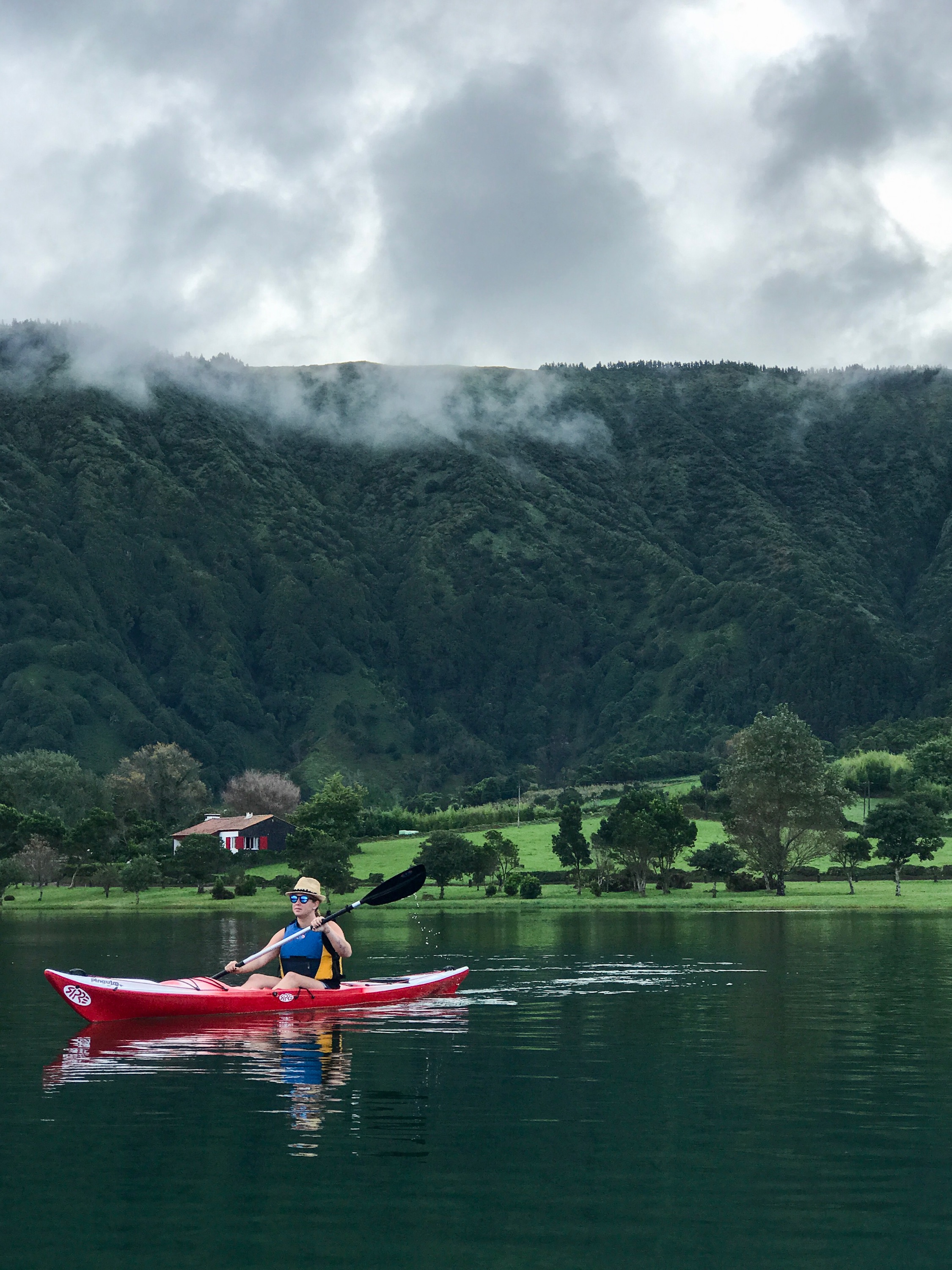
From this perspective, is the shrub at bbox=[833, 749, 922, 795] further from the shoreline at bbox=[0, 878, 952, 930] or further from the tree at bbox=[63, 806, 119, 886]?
the tree at bbox=[63, 806, 119, 886]

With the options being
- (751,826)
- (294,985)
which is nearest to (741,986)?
(294,985)

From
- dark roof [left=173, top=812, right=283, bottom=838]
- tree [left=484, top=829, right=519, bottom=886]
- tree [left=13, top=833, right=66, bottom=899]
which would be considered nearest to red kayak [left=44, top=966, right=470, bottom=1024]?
tree [left=484, top=829, right=519, bottom=886]

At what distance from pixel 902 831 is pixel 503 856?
34682 millimetres

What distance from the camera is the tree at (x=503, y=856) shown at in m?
125

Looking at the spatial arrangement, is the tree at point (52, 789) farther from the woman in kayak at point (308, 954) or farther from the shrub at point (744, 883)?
the woman in kayak at point (308, 954)

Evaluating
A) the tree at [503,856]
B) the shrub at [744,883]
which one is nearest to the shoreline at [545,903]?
the shrub at [744,883]

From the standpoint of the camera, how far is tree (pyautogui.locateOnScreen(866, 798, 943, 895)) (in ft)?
358

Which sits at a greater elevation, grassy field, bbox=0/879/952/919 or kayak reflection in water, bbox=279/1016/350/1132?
kayak reflection in water, bbox=279/1016/350/1132

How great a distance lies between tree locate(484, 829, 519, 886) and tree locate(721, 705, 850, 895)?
2170 cm

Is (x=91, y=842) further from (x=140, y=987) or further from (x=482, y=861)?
(x=140, y=987)

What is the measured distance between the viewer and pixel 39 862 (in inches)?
5428

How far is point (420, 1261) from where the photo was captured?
672 inches

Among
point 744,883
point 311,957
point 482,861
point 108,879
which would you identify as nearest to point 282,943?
point 311,957

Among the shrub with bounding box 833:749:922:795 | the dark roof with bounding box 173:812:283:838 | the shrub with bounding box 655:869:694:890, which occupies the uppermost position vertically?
the shrub with bounding box 833:749:922:795
